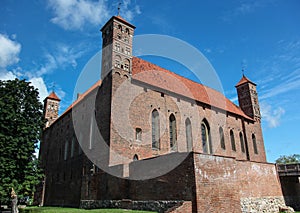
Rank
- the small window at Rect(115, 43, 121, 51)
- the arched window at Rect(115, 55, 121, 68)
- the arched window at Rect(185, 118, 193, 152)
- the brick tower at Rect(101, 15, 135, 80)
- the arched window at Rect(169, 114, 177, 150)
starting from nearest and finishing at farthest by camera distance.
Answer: the arched window at Rect(115, 55, 121, 68) → the brick tower at Rect(101, 15, 135, 80) → the small window at Rect(115, 43, 121, 51) → the arched window at Rect(169, 114, 177, 150) → the arched window at Rect(185, 118, 193, 152)

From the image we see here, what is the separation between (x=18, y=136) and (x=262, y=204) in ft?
59.1

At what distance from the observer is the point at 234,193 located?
42.4 ft

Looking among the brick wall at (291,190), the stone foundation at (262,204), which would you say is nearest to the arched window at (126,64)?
the stone foundation at (262,204)

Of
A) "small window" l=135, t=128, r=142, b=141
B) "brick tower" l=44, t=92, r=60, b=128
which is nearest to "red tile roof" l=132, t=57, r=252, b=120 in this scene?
"small window" l=135, t=128, r=142, b=141

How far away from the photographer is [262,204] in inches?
609

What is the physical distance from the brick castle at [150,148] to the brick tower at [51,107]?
4268 millimetres

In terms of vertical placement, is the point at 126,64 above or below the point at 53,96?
below

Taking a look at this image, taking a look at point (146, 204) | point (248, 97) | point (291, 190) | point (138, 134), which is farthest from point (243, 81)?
point (146, 204)

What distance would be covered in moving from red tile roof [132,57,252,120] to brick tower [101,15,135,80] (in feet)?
4.15

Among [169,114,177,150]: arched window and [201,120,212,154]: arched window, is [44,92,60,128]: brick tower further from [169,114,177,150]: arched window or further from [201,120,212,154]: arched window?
[201,120,212,154]: arched window

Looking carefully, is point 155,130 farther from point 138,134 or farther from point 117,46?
point 117,46

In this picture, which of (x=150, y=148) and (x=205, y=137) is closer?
(x=150, y=148)

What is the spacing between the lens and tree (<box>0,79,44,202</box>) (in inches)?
683

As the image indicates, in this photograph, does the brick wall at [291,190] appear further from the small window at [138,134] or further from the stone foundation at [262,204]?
the small window at [138,134]
